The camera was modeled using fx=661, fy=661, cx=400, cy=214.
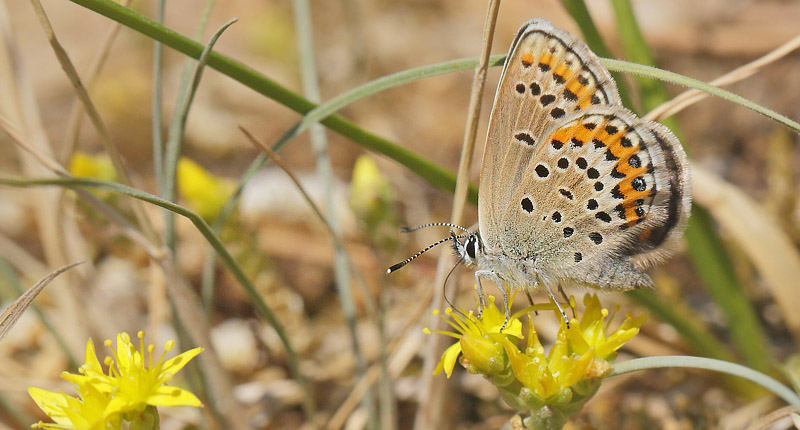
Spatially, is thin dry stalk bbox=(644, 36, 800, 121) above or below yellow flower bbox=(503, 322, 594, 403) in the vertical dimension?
above

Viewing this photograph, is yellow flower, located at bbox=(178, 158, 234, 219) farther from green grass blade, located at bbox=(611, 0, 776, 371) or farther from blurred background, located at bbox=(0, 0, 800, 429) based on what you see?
green grass blade, located at bbox=(611, 0, 776, 371)

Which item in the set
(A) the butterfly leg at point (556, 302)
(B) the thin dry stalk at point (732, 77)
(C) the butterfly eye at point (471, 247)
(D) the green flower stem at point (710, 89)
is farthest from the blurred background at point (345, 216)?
(D) the green flower stem at point (710, 89)

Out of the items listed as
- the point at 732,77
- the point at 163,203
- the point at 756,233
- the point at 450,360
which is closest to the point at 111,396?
the point at 163,203

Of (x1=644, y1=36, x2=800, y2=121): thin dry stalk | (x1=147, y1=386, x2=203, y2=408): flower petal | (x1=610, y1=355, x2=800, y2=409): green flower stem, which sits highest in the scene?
(x1=644, y1=36, x2=800, y2=121): thin dry stalk

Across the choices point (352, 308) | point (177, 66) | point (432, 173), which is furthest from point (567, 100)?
point (177, 66)

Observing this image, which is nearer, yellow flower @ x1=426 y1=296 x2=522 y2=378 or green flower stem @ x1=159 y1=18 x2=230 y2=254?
yellow flower @ x1=426 y1=296 x2=522 y2=378

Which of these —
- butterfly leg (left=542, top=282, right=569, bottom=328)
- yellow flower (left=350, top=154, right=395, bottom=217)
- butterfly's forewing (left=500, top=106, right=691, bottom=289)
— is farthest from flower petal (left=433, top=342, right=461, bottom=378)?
yellow flower (left=350, top=154, right=395, bottom=217)

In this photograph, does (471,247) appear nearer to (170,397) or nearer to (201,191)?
(170,397)
